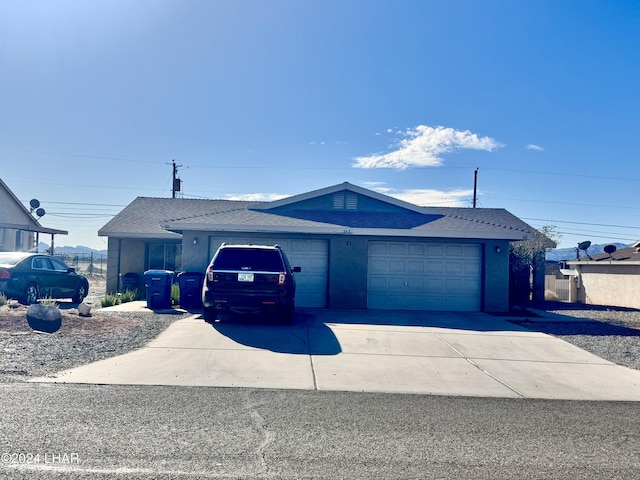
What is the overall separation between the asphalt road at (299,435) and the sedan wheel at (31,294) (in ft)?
30.5

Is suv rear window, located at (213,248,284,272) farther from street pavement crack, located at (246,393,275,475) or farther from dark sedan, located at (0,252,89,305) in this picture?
dark sedan, located at (0,252,89,305)

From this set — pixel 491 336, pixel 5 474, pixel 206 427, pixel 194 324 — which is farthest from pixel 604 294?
pixel 5 474

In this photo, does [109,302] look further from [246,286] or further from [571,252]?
[571,252]

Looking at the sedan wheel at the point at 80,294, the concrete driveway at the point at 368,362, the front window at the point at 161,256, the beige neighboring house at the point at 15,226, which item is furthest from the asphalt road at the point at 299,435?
the beige neighboring house at the point at 15,226

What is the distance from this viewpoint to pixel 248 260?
39.7ft

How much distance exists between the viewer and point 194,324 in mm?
12375

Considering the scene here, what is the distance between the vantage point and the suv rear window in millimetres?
12023

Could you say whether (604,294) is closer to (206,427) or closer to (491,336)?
(491,336)

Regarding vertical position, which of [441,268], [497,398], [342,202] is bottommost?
[497,398]

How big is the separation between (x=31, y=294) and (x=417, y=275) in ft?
35.8

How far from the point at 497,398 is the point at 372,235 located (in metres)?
9.46

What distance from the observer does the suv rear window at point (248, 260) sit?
473 inches

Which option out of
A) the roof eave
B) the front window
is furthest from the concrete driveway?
the front window

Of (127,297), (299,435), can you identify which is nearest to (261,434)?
(299,435)
